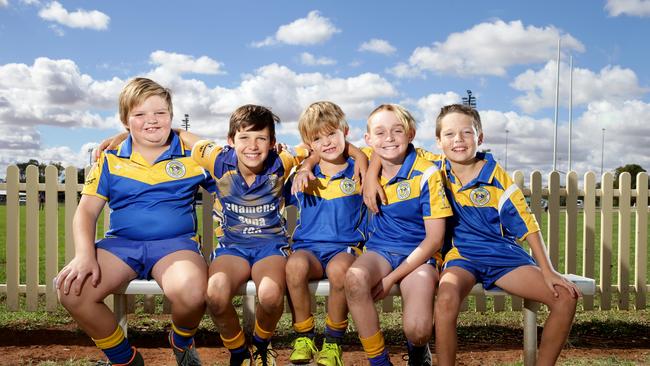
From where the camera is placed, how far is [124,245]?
11.9 feet

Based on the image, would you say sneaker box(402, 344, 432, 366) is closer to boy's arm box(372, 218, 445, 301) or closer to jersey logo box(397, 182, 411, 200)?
boy's arm box(372, 218, 445, 301)

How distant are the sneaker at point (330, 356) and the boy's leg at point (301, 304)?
68 millimetres

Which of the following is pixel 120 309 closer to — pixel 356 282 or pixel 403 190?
pixel 356 282

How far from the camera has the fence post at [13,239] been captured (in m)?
6.45

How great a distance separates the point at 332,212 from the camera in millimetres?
3697

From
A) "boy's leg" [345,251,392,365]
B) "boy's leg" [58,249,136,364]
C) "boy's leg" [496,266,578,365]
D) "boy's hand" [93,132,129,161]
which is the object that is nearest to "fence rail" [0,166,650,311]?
"boy's hand" [93,132,129,161]

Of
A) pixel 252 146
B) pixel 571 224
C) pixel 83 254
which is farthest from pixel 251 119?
pixel 571 224

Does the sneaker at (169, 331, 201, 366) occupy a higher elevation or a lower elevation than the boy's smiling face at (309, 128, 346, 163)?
lower

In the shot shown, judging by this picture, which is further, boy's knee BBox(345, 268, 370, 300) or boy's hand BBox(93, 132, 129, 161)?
boy's hand BBox(93, 132, 129, 161)

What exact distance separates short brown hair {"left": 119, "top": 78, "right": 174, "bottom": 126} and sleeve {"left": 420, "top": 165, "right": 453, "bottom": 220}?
1.62 metres

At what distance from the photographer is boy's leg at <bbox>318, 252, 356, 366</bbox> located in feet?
11.0

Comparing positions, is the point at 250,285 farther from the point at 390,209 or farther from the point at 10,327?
the point at 10,327

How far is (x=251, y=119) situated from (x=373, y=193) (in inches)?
33.0

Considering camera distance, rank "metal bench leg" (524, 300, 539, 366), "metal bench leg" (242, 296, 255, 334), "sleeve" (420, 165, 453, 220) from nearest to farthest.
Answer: "sleeve" (420, 165, 453, 220) → "metal bench leg" (524, 300, 539, 366) → "metal bench leg" (242, 296, 255, 334)
